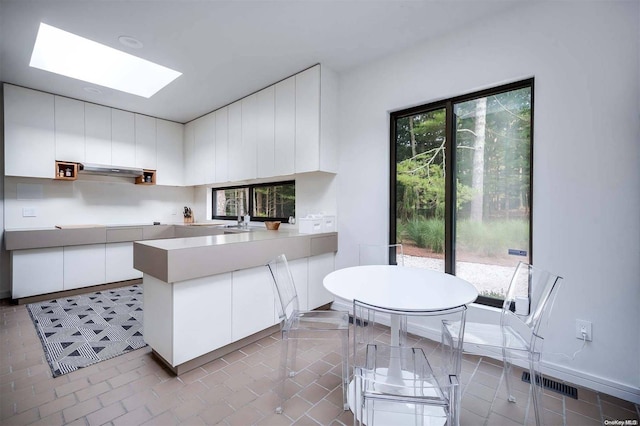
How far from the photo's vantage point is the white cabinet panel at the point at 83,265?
369cm

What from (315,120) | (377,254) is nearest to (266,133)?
(315,120)

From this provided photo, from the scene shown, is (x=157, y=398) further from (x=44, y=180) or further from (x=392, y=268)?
(x=44, y=180)

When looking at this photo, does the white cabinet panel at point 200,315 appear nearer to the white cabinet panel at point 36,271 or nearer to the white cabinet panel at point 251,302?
the white cabinet panel at point 251,302

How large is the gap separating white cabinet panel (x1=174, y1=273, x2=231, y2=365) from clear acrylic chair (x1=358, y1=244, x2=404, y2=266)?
4.48 ft

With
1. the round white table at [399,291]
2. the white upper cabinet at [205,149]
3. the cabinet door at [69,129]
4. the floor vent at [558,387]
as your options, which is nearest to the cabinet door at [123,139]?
the cabinet door at [69,129]

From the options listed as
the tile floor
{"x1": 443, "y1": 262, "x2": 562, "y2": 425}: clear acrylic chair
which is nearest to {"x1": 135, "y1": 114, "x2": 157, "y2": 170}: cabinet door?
the tile floor

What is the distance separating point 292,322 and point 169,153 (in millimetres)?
4222

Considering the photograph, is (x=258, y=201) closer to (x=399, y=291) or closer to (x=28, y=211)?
(x=28, y=211)

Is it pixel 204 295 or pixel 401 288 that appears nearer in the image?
pixel 401 288

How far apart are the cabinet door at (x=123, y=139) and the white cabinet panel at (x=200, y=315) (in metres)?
3.33

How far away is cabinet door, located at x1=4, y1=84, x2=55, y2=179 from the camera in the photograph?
3393 mm

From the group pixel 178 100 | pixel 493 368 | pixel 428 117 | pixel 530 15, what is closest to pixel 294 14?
pixel 428 117

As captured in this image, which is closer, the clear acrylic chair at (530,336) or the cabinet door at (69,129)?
the clear acrylic chair at (530,336)

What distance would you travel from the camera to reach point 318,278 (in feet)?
10.3
